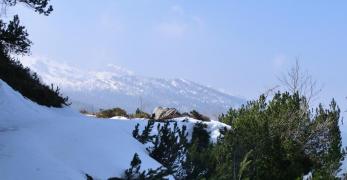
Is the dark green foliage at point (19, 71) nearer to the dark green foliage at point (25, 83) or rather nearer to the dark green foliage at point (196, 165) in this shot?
the dark green foliage at point (25, 83)

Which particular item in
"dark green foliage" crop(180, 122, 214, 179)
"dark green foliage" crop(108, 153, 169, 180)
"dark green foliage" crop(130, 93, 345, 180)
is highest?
"dark green foliage" crop(130, 93, 345, 180)

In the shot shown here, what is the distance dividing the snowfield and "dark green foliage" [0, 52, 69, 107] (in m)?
4.98

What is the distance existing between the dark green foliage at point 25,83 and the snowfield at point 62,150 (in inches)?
196

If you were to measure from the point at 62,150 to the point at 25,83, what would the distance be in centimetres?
813

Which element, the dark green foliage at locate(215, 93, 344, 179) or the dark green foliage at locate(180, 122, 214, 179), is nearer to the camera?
the dark green foliage at locate(180, 122, 214, 179)

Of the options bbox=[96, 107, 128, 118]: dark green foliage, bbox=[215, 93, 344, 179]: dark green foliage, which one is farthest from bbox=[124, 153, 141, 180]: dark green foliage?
bbox=[96, 107, 128, 118]: dark green foliage

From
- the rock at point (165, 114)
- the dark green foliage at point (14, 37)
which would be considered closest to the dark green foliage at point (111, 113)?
the rock at point (165, 114)

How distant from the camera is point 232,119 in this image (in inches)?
710

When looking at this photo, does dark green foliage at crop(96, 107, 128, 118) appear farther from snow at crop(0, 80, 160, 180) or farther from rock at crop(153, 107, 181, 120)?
snow at crop(0, 80, 160, 180)

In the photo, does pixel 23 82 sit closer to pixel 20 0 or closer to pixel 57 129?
pixel 20 0

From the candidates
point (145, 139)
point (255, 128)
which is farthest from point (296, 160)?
point (145, 139)

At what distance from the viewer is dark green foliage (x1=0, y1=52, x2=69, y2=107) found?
45.3 ft

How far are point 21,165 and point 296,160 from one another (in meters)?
10.9

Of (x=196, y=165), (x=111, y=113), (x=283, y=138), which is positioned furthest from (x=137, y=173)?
(x=111, y=113)
